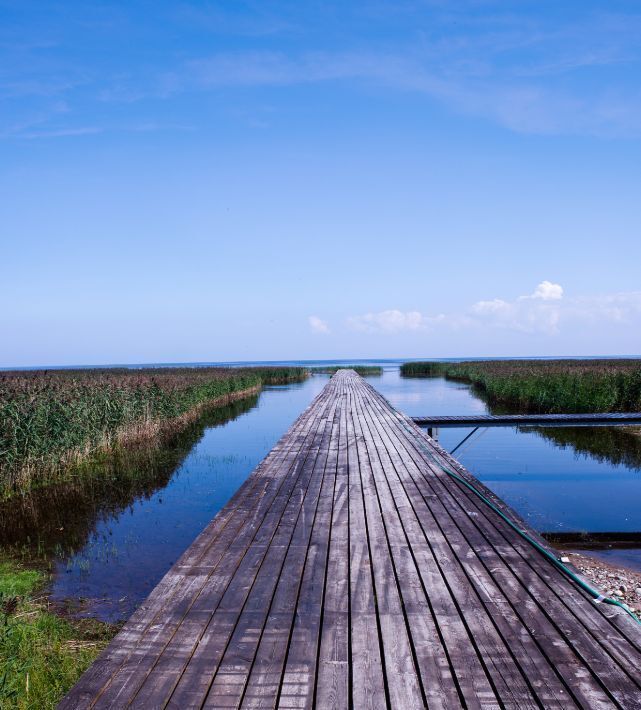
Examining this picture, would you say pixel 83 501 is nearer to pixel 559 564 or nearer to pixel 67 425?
pixel 67 425

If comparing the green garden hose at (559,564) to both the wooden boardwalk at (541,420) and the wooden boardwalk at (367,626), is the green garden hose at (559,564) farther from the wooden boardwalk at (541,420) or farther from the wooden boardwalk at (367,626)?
the wooden boardwalk at (541,420)

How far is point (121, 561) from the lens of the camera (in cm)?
659

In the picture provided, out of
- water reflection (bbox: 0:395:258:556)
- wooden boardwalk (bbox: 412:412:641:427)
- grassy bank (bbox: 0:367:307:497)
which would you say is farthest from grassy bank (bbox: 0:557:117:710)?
wooden boardwalk (bbox: 412:412:641:427)

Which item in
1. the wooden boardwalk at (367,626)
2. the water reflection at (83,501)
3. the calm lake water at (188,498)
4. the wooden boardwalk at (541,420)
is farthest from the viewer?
the wooden boardwalk at (541,420)

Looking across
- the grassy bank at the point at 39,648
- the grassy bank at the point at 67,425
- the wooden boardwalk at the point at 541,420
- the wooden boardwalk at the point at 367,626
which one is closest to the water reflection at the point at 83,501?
the grassy bank at the point at 67,425

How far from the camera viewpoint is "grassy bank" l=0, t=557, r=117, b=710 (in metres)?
3.29

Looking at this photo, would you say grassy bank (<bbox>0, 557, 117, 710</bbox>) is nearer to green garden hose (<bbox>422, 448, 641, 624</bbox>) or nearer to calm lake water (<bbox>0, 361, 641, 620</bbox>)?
calm lake water (<bbox>0, 361, 641, 620</bbox>)

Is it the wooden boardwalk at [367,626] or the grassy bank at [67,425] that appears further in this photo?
the grassy bank at [67,425]

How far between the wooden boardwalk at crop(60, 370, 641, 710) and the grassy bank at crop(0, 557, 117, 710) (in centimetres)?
111

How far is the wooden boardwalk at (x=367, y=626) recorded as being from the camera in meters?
2.18

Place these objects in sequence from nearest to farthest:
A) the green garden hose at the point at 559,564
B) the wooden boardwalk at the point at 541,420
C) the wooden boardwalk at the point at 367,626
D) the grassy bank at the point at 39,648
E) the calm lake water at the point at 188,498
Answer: the wooden boardwalk at the point at 367,626, the green garden hose at the point at 559,564, the grassy bank at the point at 39,648, the calm lake water at the point at 188,498, the wooden boardwalk at the point at 541,420

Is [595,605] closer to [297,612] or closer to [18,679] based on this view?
[297,612]

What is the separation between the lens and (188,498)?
966 centimetres

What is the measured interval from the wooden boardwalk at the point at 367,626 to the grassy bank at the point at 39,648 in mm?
1108
